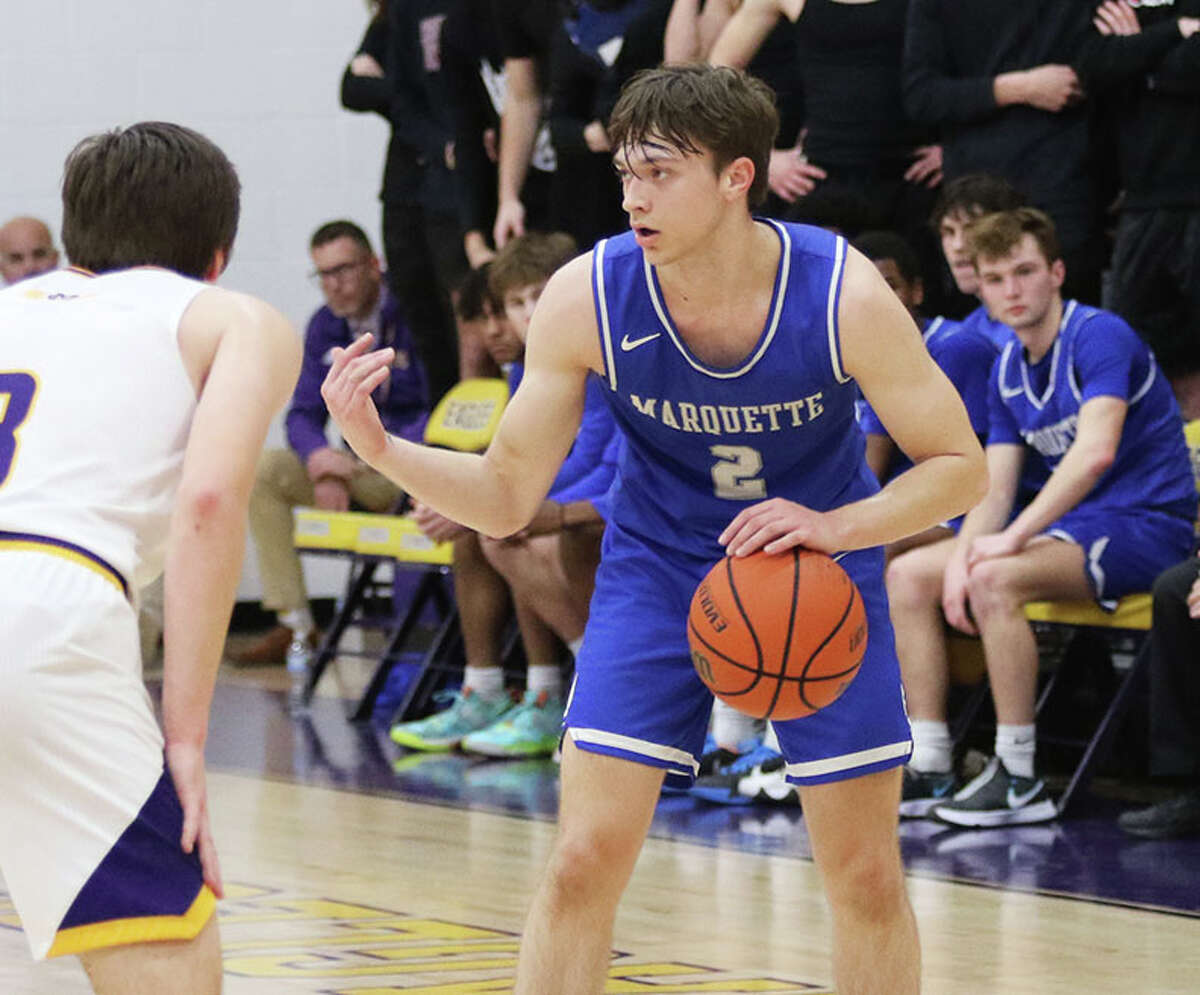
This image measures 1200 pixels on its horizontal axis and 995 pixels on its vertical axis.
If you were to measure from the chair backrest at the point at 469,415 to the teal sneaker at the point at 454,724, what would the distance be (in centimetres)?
89

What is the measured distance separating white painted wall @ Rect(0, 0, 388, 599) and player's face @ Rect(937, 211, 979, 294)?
4523 mm

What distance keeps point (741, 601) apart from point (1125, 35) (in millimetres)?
3580

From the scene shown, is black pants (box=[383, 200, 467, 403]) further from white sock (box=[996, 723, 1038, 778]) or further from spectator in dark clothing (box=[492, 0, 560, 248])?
white sock (box=[996, 723, 1038, 778])

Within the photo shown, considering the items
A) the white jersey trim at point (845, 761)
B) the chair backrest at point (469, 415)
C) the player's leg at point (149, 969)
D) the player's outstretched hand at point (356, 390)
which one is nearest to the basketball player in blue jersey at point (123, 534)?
the player's leg at point (149, 969)

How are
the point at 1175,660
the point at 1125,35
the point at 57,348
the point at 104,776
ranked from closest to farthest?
the point at 104,776
the point at 57,348
the point at 1175,660
the point at 1125,35

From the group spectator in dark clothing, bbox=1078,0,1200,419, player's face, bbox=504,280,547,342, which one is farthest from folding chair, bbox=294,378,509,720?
spectator in dark clothing, bbox=1078,0,1200,419

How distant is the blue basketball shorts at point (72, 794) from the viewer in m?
2.18

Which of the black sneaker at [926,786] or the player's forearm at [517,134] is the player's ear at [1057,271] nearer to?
the black sneaker at [926,786]

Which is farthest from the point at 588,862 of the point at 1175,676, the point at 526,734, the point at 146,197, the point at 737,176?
the point at 526,734

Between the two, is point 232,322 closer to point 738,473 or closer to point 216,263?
point 216,263

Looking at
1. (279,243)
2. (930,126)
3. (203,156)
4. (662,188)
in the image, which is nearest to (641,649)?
(662,188)

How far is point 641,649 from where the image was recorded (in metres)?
3.16

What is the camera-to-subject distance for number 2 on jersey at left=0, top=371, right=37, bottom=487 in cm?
231

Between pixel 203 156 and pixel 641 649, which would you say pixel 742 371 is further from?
pixel 203 156
